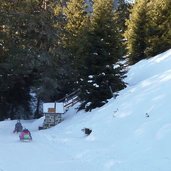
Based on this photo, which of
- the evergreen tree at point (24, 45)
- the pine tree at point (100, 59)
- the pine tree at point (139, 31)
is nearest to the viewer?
the pine tree at point (100, 59)

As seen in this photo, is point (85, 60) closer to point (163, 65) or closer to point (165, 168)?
point (163, 65)

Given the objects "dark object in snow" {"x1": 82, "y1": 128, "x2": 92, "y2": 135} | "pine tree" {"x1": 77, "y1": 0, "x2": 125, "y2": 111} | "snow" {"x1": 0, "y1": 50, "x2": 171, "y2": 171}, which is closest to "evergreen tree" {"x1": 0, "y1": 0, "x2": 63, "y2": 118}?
"pine tree" {"x1": 77, "y1": 0, "x2": 125, "y2": 111}

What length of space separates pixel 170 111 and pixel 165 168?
5.01 meters

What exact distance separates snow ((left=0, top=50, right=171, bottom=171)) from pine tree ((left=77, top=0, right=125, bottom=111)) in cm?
320

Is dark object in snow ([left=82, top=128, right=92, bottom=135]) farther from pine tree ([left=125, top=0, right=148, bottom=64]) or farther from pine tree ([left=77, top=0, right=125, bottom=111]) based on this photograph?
pine tree ([left=125, top=0, right=148, bottom=64])

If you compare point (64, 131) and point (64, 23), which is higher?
point (64, 23)

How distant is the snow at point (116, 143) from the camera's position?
1306 centimetres

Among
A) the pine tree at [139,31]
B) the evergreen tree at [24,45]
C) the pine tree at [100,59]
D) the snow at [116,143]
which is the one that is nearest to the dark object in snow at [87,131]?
the snow at [116,143]

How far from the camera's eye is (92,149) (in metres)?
16.3

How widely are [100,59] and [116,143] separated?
11.4 metres

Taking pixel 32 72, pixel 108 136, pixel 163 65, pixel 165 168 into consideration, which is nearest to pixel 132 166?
pixel 165 168

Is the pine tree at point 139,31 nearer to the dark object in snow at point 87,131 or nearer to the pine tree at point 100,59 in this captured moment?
the pine tree at point 100,59

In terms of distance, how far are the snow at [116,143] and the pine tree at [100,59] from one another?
10.5 feet

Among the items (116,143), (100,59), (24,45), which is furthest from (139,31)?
(116,143)
